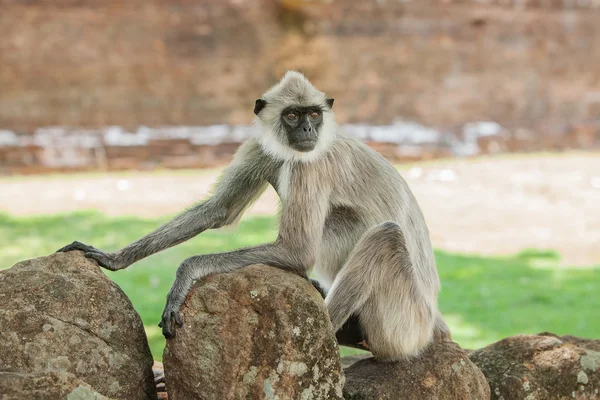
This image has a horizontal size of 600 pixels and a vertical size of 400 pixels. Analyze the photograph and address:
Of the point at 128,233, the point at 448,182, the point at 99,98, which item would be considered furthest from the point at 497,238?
the point at 99,98

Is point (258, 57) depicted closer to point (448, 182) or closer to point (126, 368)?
point (448, 182)

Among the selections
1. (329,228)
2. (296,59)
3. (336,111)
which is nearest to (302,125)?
(329,228)

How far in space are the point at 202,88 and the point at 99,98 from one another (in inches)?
79.2

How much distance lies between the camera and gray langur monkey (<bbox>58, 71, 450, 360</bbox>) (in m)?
4.15

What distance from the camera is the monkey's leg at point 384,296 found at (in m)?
4.14

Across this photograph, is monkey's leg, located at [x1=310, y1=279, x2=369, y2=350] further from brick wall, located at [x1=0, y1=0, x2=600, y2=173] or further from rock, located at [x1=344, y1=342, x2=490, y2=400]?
brick wall, located at [x1=0, y1=0, x2=600, y2=173]

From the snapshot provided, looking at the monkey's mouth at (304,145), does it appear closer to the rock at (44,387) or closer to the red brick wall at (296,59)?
the rock at (44,387)

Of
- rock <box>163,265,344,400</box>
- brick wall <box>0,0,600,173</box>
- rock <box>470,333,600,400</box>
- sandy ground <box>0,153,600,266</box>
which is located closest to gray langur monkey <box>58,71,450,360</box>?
rock <box>163,265,344,400</box>

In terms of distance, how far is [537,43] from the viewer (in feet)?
62.8

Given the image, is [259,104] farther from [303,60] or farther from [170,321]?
[303,60]

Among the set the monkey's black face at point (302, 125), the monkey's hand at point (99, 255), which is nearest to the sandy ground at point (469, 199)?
the monkey's black face at point (302, 125)

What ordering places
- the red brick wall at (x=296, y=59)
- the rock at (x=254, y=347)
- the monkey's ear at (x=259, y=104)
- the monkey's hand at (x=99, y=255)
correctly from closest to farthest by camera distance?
the rock at (x=254, y=347)
the monkey's hand at (x=99, y=255)
the monkey's ear at (x=259, y=104)
the red brick wall at (x=296, y=59)

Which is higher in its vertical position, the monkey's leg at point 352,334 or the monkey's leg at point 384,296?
the monkey's leg at point 384,296

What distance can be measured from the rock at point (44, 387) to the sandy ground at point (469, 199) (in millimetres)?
8125
